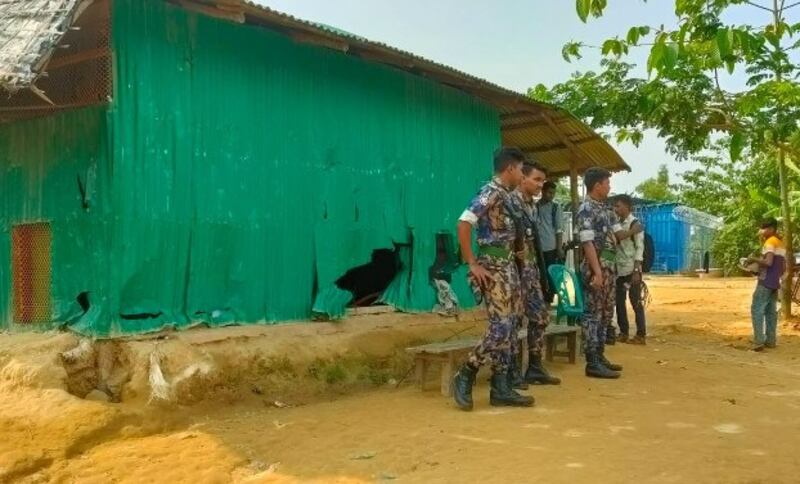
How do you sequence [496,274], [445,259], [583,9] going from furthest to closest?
[445,259] → [496,274] → [583,9]

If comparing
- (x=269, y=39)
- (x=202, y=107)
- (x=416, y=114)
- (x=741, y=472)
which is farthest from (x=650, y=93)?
(x=741, y=472)

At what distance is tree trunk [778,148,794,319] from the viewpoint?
1168cm

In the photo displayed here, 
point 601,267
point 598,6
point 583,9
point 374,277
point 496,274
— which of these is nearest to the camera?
point 583,9

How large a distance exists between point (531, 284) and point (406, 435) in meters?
1.85

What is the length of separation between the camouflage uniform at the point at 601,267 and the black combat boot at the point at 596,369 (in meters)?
0.07

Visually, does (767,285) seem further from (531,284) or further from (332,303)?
(332,303)

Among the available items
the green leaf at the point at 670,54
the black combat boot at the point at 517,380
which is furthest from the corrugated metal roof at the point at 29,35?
the black combat boot at the point at 517,380

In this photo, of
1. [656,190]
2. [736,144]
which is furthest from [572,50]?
[656,190]

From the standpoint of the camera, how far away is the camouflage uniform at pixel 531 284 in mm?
5840

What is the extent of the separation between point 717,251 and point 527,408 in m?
24.0

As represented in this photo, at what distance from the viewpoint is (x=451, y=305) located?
8.45m

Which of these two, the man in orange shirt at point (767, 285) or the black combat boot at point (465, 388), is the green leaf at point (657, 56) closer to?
the black combat boot at point (465, 388)

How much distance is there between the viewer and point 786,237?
11773 mm

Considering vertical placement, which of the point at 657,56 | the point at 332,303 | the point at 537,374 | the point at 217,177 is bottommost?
the point at 537,374
